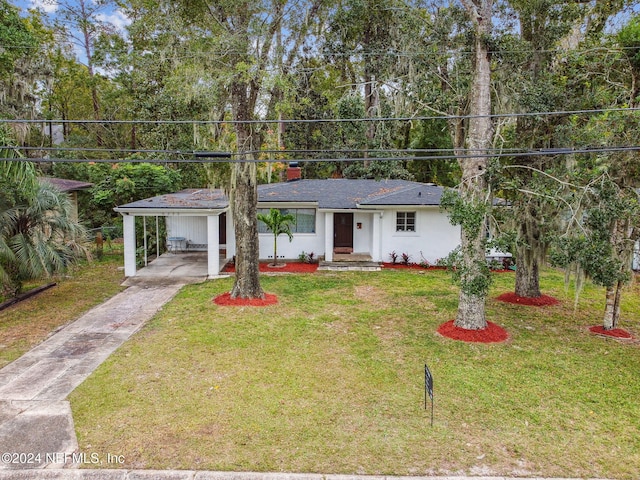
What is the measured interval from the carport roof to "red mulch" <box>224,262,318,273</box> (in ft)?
7.48

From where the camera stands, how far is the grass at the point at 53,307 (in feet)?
29.0

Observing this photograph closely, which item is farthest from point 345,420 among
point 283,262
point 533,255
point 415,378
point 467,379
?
point 283,262

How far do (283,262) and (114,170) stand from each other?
875 cm

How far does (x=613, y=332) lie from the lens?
933 centimetres

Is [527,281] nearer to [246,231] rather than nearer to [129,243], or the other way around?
[246,231]

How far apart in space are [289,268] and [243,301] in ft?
15.4

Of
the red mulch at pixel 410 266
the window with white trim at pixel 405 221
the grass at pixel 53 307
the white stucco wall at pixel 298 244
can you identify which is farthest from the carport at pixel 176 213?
the window with white trim at pixel 405 221

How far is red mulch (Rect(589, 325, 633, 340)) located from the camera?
917cm

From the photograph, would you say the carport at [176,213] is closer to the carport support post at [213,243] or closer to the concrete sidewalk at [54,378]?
the carport support post at [213,243]

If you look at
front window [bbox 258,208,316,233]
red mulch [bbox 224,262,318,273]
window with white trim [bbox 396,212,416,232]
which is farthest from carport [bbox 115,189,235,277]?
window with white trim [bbox 396,212,416,232]

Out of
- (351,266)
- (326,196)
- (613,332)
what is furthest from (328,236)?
(613,332)

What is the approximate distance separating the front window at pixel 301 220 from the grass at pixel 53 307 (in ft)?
17.6

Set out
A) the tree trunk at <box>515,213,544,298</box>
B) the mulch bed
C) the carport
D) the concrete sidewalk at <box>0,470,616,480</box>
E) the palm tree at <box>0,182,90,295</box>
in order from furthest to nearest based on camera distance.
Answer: the mulch bed
the carport
the palm tree at <box>0,182,90,295</box>
the tree trunk at <box>515,213,544,298</box>
the concrete sidewalk at <box>0,470,616,480</box>

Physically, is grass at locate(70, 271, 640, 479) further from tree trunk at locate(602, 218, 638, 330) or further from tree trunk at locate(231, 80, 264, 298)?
tree trunk at locate(231, 80, 264, 298)
